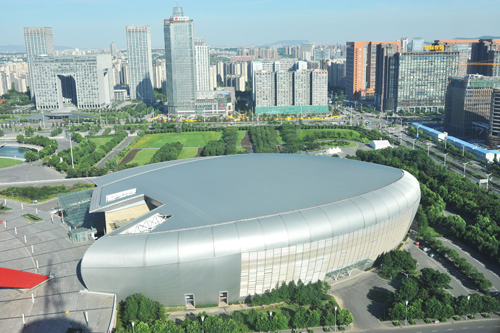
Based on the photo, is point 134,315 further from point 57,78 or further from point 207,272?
point 57,78

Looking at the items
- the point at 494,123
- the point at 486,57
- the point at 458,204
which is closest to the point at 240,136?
the point at 494,123

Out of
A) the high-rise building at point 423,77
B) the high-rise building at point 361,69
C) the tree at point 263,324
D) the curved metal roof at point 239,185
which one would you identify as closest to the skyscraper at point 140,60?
the high-rise building at point 361,69

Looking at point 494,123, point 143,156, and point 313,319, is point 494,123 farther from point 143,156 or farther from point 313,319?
point 313,319

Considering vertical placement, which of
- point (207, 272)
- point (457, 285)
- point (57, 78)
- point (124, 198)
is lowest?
point (457, 285)

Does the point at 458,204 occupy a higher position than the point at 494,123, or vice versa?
the point at 494,123

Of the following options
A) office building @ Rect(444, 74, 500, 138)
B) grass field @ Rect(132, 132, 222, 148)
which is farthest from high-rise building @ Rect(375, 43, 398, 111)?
grass field @ Rect(132, 132, 222, 148)

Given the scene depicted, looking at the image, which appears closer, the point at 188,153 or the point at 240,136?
the point at 188,153

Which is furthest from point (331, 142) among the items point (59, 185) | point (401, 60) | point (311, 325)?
point (311, 325)

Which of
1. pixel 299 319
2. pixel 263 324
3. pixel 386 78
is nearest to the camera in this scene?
pixel 263 324
